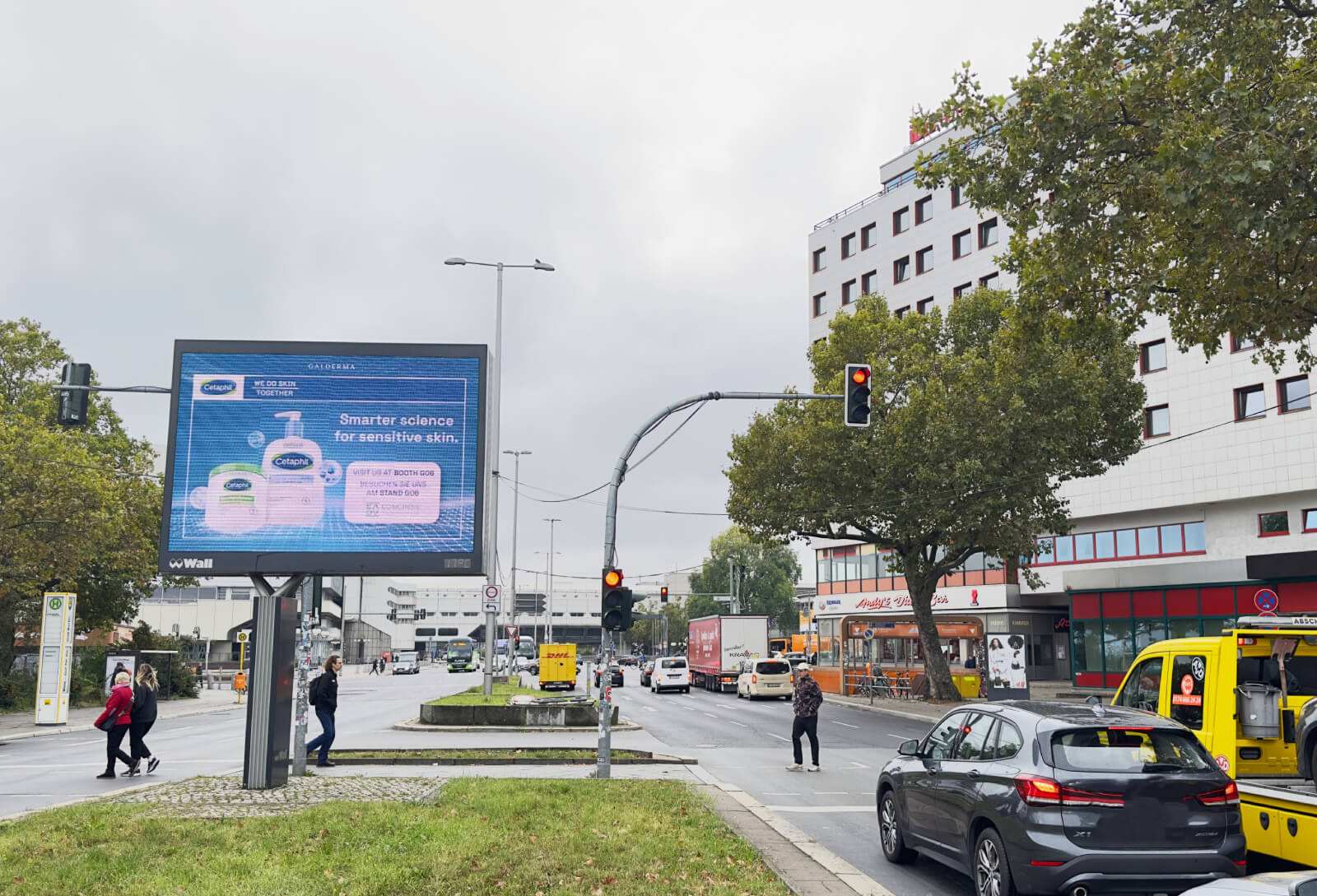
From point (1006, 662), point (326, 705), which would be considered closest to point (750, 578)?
point (1006, 662)

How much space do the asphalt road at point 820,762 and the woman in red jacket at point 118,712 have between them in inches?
362

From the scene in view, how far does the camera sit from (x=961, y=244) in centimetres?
5709

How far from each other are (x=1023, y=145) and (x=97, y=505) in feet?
98.3

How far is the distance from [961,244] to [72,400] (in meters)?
48.1

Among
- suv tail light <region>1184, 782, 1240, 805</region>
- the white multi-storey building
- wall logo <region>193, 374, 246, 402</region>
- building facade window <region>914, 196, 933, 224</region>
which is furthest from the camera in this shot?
building facade window <region>914, 196, 933, 224</region>

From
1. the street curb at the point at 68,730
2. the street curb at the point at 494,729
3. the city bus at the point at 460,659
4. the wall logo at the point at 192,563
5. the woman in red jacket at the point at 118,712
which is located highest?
A: the wall logo at the point at 192,563

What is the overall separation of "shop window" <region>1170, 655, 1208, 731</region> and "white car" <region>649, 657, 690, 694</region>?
140ft

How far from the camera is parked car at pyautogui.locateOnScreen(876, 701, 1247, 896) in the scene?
746 centimetres

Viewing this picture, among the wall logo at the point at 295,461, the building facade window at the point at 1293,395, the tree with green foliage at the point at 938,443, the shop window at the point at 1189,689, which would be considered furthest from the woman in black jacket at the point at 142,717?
the building facade window at the point at 1293,395

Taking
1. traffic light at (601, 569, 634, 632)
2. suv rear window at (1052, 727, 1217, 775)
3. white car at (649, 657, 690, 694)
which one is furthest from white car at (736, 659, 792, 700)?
suv rear window at (1052, 727, 1217, 775)

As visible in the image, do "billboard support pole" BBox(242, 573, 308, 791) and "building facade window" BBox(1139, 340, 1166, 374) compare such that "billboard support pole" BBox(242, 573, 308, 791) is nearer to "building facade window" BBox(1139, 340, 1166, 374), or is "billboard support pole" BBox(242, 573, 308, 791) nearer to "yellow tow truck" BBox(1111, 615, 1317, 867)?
"yellow tow truck" BBox(1111, 615, 1317, 867)

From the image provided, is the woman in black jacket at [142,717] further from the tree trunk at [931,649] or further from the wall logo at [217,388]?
the tree trunk at [931,649]

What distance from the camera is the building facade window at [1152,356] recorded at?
44688mm

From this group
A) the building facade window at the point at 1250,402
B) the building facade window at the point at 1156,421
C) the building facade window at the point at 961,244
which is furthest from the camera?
the building facade window at the point at 961,244
